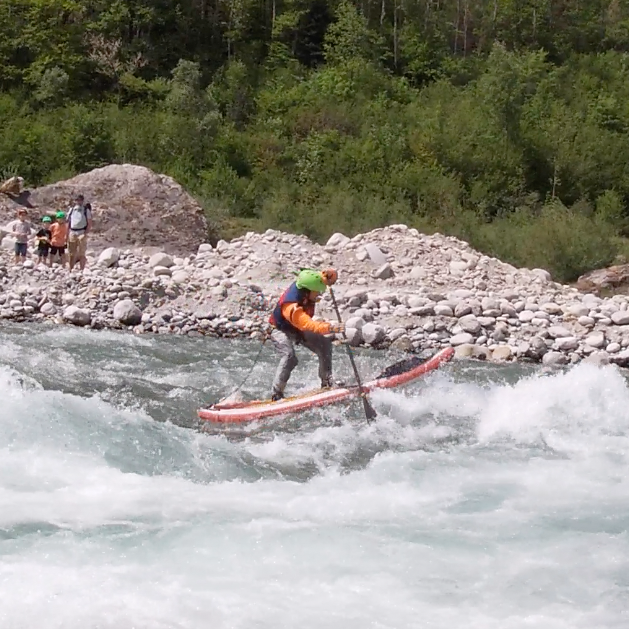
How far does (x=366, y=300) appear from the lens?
14188 millimetres

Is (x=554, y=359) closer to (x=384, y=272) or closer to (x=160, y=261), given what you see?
(x=384, y=272)

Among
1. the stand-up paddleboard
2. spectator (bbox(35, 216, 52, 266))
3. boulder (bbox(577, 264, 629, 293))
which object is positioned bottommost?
boulder (bbox(577, 264, 629, 293))

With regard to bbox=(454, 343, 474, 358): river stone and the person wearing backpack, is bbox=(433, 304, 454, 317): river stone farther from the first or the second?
the person wearing backpack

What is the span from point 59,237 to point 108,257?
36.4 inches

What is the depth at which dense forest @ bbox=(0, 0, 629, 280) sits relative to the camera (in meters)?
23.2

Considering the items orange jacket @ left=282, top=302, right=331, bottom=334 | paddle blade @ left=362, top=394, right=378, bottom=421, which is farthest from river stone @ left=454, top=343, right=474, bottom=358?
orange jacket @ left=282, top=302, right=331, bottom=334

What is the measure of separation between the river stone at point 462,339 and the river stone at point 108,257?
611 centimetres

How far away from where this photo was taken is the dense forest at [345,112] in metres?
23.2

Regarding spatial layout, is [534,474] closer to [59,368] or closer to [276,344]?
[276,344]

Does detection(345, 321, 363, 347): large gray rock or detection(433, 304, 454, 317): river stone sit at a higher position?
detection(433, 304, 454, 317): river stone

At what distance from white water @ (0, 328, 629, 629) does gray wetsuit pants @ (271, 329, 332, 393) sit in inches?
20.1

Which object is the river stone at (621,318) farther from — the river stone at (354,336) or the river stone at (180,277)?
the river stone at (180,277)

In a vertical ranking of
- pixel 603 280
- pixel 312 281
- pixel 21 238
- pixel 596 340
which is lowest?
pixel 603 280

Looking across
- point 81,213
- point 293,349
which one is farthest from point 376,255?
point 293,349
